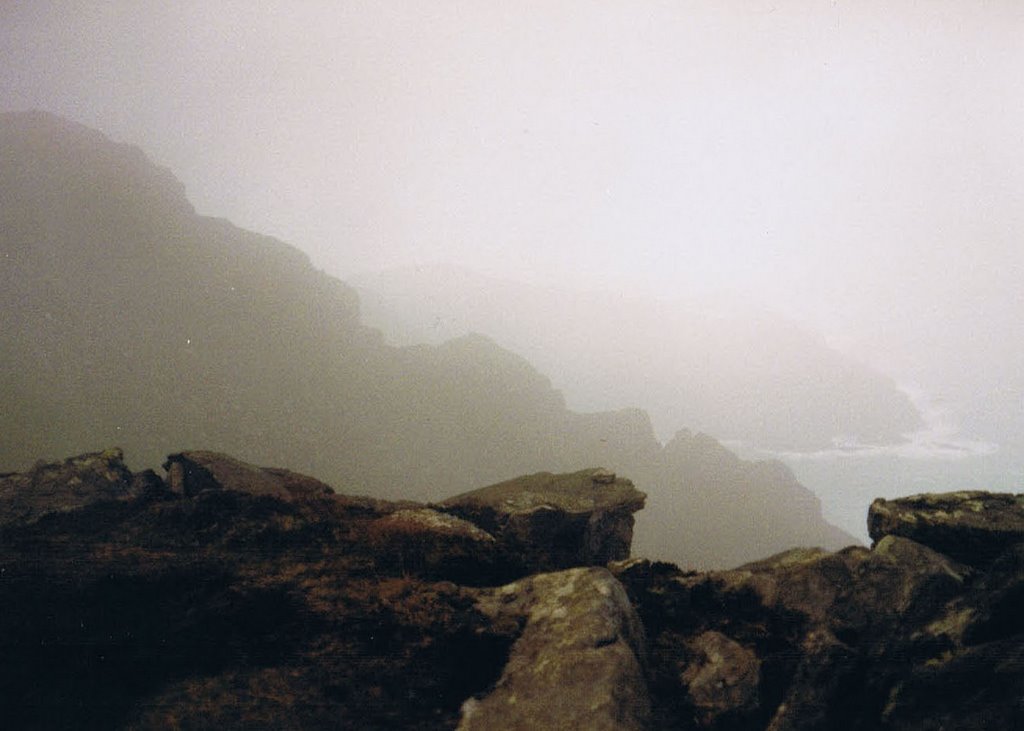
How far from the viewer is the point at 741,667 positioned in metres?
8.08

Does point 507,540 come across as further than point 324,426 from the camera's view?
No

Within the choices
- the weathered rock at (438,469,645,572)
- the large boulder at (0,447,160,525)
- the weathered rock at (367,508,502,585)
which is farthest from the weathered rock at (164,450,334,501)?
the weathered rock at (438,469,645,572)

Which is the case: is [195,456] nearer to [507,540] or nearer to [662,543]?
[507,540]

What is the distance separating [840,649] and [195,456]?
73.9ft

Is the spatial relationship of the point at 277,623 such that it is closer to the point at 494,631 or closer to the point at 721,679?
the point at 494,631

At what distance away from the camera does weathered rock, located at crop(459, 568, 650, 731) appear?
6.64 metres

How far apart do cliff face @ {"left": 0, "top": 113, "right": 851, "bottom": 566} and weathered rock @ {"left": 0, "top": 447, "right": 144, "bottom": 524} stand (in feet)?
308

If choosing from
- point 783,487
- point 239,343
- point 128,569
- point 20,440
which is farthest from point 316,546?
point 783,487

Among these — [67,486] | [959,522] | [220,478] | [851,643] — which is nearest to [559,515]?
[851,643]

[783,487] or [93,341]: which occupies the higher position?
[93,341]

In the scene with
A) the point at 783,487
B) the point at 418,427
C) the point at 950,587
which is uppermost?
the point at 950,587

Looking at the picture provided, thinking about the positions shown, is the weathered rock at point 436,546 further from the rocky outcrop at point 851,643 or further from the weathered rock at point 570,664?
the rocky outcrop at point 851,643

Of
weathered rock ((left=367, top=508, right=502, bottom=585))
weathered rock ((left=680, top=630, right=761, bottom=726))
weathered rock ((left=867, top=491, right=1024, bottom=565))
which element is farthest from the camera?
weathered rock ((left=367, top=508, right=502, bottom=585))

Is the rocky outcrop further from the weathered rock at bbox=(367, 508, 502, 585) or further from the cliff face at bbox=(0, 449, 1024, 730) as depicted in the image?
the weathered rock at bbox=(367, 508, 502, 585)
